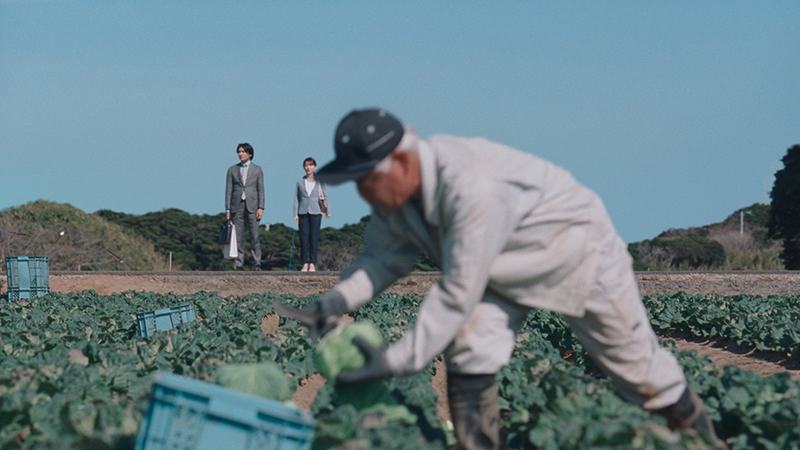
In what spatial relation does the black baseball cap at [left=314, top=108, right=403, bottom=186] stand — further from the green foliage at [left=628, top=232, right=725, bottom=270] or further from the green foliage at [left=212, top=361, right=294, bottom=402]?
the green foliage at [left=628, top=232, right=725, bottom=270]

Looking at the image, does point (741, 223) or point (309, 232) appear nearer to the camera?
point (309, 232)

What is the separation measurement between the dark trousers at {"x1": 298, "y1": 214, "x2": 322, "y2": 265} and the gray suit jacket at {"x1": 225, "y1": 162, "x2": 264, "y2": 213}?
0.80 metres

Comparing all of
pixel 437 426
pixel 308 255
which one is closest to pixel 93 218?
pixel 308 255

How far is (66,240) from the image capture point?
21.5 meters

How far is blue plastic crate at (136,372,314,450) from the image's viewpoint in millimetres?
2367

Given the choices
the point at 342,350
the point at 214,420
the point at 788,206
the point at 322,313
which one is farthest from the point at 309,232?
the point at 788,206

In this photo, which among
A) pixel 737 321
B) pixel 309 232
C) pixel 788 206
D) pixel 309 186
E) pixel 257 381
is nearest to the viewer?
pixel 257 381

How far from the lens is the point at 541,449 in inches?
122

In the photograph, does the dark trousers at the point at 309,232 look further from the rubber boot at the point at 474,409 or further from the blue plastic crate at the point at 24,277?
the rubber boot at the point at 474,409

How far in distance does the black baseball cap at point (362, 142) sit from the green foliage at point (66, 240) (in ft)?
60.3

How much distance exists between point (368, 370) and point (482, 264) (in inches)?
20.4

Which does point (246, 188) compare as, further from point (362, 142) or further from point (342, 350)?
point (362, 142)

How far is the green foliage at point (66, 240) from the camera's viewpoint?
2027 cm

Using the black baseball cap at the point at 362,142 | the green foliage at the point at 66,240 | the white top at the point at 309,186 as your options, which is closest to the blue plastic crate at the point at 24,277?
the white top at the point at 309,186
